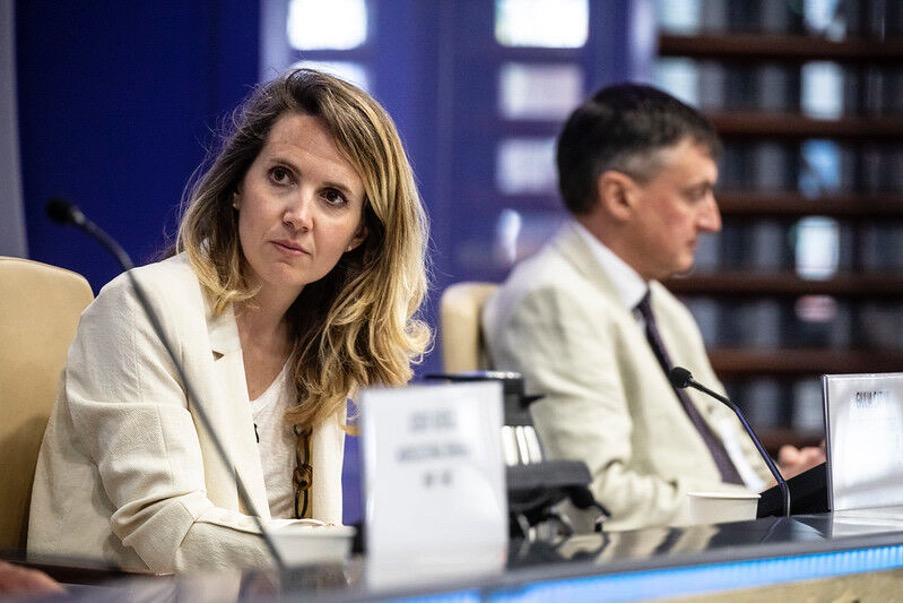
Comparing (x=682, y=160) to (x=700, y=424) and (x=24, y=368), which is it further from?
(x=24, y=368)

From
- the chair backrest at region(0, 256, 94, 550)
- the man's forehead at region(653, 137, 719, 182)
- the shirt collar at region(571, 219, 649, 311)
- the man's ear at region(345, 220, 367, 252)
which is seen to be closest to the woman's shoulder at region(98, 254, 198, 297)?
the chair backrest at region(0, 256, 94, 550)

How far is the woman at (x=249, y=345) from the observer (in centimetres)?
146

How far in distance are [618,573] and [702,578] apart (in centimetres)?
10

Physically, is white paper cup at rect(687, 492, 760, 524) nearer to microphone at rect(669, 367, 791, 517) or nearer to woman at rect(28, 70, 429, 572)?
microphone at rect(669, 367, 791, 517)

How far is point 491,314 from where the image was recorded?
8.55ft

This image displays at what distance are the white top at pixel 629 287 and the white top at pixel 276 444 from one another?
42.2 inches

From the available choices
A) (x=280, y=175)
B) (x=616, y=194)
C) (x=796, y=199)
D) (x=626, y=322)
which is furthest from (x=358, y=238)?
(x=796, y=199)

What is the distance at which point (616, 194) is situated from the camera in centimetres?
279

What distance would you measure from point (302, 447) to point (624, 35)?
2292 mm

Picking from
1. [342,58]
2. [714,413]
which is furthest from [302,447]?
[342,58]

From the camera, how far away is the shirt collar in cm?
271

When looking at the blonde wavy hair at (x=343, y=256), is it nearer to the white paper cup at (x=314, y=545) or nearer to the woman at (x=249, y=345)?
the woman at (x=249, y=345)

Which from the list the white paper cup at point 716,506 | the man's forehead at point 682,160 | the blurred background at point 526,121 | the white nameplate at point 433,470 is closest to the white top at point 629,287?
the man's forehead at point 682,160

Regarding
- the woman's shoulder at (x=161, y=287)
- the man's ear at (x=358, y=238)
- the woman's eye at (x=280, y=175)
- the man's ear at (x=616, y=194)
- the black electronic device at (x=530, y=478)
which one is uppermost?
the woman's eye at (x=280, y=175)
